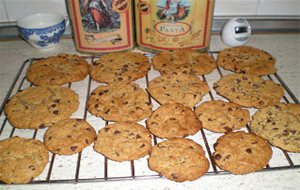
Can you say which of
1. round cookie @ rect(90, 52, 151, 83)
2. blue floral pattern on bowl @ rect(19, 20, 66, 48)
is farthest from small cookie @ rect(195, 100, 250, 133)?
blue floral pattern on bowl @ rect(19, 20, 66, 48)

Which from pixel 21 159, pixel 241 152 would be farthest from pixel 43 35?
pixel 241 152

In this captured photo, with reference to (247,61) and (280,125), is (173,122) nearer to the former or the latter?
→ (280,125)

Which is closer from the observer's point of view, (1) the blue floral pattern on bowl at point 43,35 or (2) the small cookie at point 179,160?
(2) the small cookie at point 179,160

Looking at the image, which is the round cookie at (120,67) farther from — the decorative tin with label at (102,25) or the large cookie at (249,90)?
the large cookie at (249,90)

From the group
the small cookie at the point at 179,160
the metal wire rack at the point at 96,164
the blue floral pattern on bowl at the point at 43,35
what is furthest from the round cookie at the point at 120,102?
the blue floral pattern on bowl at the point at 43,35

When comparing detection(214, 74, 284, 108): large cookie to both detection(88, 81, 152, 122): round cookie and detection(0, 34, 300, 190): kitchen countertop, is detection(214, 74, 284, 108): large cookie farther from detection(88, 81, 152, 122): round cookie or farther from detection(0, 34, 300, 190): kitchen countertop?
detection(88, 81, 152, 122): round cookie
